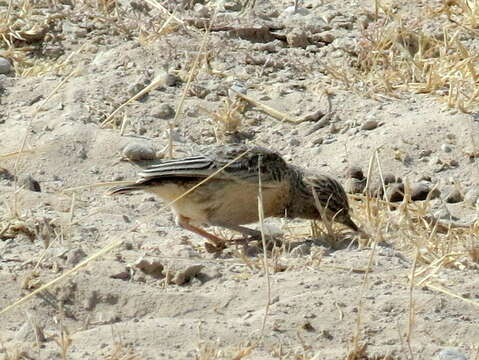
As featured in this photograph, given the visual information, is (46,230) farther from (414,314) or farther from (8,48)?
(8,48)

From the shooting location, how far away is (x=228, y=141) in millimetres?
8930

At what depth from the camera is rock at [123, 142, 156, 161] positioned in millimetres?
8516

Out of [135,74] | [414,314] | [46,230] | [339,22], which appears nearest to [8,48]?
[135,74]

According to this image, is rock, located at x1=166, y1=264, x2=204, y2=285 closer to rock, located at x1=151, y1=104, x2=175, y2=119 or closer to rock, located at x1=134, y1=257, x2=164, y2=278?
rock, located at x1=134, y1=257, x2=164, y2=278

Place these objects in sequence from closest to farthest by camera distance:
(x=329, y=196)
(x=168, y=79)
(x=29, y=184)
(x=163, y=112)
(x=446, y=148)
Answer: (x=329, y=196) → (x=29, y=184) → (x=446, y=148) → (x=163, y=112) → (x=168, y=79)

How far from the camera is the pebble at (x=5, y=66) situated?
9.56 m

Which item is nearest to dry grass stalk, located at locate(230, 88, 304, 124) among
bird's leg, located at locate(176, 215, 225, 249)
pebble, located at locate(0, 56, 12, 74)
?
bird's leg, located at locate(176, 215, 225, 249)

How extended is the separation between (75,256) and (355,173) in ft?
7.98

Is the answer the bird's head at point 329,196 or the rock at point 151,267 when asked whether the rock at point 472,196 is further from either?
the rock at point 151,267

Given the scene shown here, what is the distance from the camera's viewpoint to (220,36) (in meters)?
9.94

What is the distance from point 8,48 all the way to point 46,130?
127 centimetres

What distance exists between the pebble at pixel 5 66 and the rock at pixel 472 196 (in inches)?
140

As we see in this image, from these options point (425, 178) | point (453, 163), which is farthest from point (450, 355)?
point (453, 163)

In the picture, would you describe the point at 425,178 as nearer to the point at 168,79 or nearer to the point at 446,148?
the point at 446,148
